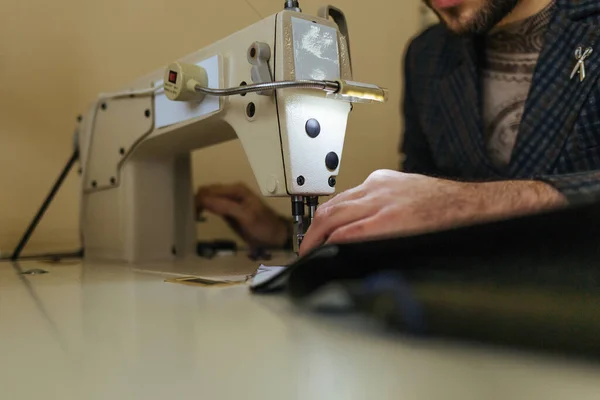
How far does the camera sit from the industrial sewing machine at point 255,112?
663mm

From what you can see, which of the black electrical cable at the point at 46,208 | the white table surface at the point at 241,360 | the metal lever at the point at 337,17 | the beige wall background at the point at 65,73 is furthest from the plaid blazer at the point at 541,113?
the black electrical cable at the point at 46,208

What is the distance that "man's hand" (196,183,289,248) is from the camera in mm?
1278

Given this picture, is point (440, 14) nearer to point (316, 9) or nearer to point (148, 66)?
point (316, 9)

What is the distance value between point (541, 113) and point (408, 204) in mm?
673

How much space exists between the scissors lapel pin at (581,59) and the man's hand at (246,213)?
705 millimetres

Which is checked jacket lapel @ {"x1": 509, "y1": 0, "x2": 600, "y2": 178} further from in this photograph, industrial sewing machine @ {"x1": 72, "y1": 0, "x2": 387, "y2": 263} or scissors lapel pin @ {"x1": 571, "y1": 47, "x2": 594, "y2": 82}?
industrial sewing machine @ {"x1": 72, "y1": 0, "x2": 387, "y2": 263}

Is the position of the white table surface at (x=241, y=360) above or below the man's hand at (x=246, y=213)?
below

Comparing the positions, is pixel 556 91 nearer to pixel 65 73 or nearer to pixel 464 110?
pixel 464 110

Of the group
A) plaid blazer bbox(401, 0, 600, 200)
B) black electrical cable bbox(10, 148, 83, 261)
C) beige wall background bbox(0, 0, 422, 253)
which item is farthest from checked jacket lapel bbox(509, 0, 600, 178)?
black electrical cable bbox(10, 148, 83, 261)

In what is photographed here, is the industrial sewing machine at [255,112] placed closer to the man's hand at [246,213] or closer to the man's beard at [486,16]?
the man's hand at [246,213]

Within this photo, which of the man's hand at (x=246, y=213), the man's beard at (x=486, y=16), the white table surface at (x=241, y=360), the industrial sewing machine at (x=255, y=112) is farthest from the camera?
the man's hand at (x=246, y=213)

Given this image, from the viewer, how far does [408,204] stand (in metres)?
0.52

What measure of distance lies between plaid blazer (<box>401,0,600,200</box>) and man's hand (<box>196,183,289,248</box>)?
14.4 inches

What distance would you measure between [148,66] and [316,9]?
716mm
